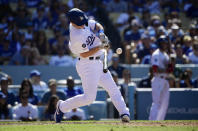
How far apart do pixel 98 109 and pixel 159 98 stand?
4.21 ft

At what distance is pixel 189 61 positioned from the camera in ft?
45.6

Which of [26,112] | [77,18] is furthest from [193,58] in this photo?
[77,18]

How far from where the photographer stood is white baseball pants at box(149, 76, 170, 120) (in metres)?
11.0

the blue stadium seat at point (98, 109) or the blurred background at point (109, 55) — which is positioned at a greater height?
the blurred background at point (109, 55)

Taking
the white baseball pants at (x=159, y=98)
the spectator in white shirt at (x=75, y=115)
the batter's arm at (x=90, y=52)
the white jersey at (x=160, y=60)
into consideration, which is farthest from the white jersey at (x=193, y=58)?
the batter's arm at (x=90, y=52)

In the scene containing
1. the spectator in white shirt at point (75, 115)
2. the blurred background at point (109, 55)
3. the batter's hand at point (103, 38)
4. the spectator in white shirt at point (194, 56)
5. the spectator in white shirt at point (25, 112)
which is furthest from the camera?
the spectator in white shirt at point (194, 56)

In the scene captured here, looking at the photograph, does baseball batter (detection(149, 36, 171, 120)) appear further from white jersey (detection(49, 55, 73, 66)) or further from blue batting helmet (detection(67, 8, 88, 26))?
white jersey (detection(49, 55, 73, 66))

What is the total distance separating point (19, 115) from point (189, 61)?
197 inches

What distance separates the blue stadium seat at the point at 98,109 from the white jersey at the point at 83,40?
3.23m

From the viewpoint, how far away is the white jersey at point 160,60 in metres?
11.1

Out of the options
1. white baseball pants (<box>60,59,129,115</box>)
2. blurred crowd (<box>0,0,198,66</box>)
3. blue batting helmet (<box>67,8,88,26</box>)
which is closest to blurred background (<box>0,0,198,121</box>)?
blurred crowd (<box>0,0,198,66</box>)

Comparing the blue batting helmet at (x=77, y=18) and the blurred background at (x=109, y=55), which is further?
the blurred background at (x=109, y=55)

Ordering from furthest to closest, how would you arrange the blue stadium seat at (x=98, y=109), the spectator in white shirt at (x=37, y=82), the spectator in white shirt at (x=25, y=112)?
the spectator in white shirt at (x=37, y=82) → the blue stadium seat at (x=98, y=109) → the spectator in white shirt at (x=25, y=112)

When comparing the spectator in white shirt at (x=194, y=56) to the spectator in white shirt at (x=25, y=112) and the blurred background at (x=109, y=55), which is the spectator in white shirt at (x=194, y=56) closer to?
the blurred background at (x=109, y=55)
